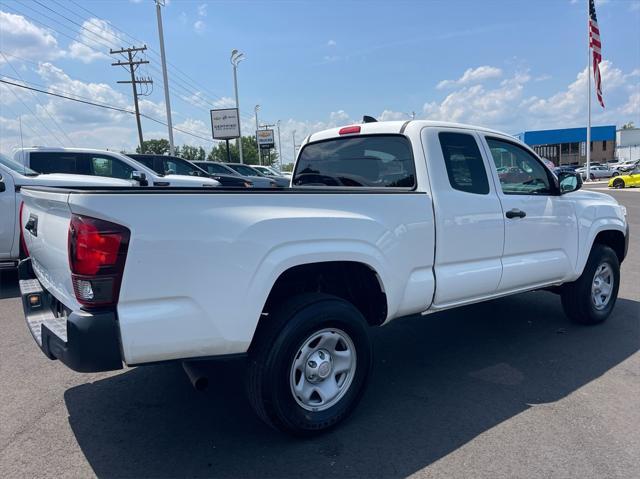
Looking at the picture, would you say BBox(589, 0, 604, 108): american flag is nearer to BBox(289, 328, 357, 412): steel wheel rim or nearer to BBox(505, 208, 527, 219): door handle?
BBox(505, 208, 527, 219): door handle

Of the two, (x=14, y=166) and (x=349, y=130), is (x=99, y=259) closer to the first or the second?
(x=349, y=130)

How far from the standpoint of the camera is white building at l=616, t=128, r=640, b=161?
2739 inches

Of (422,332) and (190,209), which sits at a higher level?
(190,209)

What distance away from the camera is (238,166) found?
22.6 metres

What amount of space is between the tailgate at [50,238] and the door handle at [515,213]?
323cm

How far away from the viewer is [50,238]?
9.00 feet

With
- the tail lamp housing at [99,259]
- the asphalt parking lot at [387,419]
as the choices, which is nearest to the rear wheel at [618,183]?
the asphalt parking lot at [387,419]

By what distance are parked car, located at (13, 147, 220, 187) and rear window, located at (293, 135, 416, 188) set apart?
12.2 ft

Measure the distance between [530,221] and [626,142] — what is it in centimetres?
8358

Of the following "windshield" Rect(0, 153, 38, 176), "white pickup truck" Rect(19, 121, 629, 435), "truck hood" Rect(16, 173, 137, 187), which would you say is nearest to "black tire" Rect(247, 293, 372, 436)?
"white pickup truck" Rect(19, 121, 629, 435)

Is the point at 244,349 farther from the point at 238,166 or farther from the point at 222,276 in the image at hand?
the point at 238,166

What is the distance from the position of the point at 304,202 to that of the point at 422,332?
8.89 feet

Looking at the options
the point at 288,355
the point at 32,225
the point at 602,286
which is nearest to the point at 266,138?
the point at 602,286

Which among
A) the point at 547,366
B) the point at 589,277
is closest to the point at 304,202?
the point at 547,366
